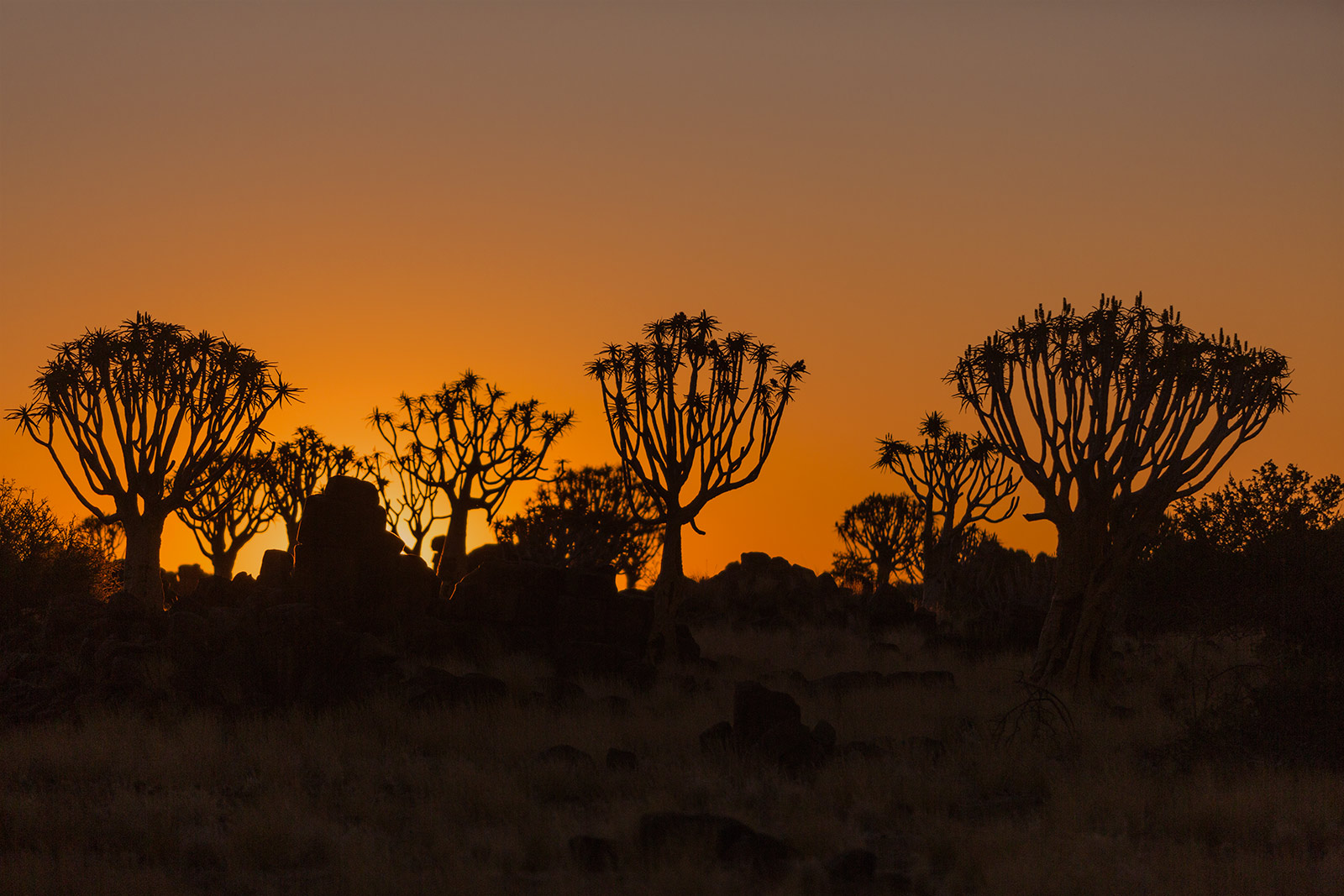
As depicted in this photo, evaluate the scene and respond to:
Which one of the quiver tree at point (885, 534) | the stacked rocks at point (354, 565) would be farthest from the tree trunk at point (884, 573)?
the stacked rocks at point (354, 565)

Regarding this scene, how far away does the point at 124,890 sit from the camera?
375 inches

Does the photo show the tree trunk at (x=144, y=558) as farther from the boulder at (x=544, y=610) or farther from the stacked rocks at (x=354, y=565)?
the boulder at (x=544, y=610)

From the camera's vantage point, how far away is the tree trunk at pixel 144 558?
23.1 metres

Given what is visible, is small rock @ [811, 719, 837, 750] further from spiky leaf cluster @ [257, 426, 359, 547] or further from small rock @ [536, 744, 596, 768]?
spiky leaf cluster @ [257, 426, 359, 547]

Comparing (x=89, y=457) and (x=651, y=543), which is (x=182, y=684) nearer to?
(x=89, y=457)

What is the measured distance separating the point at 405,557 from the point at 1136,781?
14.6m

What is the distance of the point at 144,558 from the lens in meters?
23.4

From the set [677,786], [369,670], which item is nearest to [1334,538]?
[677,786]

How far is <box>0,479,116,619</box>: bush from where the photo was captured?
25453 millimetres

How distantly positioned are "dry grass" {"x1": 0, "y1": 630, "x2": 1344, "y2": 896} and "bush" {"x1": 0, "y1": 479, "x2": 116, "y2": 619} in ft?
33.9

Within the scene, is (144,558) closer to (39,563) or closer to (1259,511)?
(39,563)

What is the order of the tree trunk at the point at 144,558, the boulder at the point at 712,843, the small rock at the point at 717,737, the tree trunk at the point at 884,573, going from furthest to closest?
the tree trunk at the point at 884,573 → the tree trunk at the point at 144,558 → the small rock at the point at 717,737 → the boulder at the point at 712,843

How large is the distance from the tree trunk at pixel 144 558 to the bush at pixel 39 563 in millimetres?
2401

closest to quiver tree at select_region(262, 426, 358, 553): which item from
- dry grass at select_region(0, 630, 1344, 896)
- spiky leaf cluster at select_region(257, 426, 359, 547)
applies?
spiky leaf cluster at select_region(257, 426, 359, 547)
